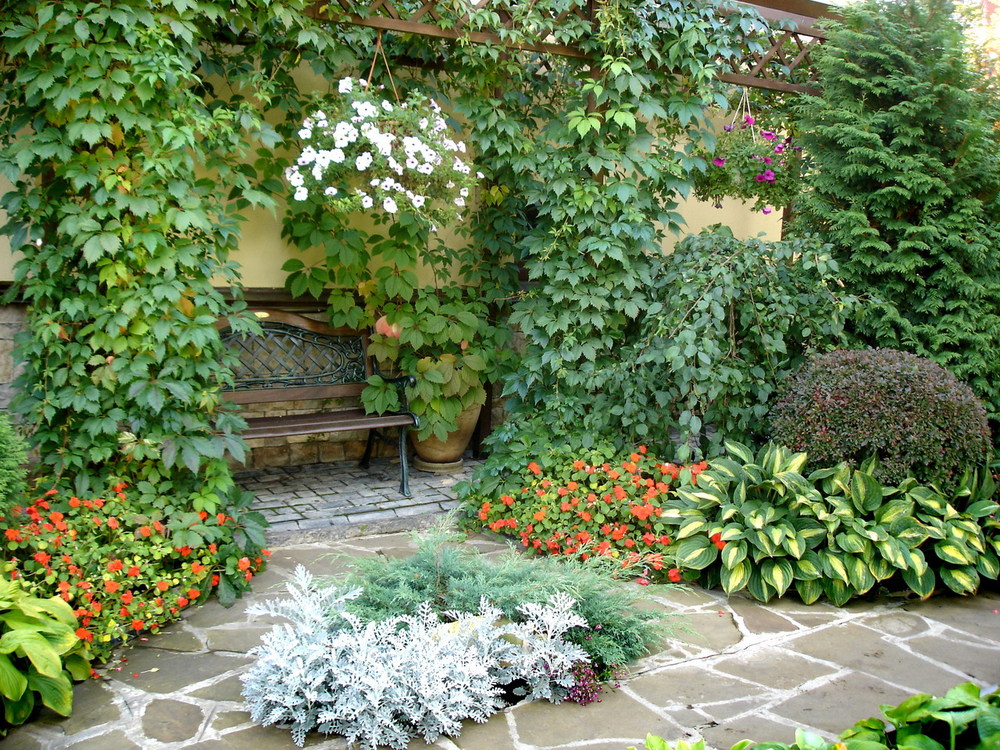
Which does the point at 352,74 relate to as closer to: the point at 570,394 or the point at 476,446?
the point at 570,394

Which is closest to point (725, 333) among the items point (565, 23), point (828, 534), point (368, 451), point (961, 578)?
point (828, 534)

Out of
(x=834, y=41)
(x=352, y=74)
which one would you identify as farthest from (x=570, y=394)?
(x=834, y=41)

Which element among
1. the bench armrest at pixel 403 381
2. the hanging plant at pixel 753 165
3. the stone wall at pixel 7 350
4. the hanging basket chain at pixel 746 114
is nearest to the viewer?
the stone wall at pixel 7 350

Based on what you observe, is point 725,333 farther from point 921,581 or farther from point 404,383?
point 404,383

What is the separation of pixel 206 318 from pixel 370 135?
1273 mm

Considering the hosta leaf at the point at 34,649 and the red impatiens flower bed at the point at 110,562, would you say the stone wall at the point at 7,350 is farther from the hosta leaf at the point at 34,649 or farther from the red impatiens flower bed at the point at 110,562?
the hosta leaf at the point at 34,649

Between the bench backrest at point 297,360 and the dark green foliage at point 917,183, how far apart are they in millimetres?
3070

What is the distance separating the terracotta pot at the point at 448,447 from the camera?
543 cm

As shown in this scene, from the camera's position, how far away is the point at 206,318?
3.49m

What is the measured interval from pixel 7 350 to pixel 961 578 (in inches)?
194

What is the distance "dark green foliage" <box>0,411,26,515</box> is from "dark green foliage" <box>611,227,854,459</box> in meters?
2.86

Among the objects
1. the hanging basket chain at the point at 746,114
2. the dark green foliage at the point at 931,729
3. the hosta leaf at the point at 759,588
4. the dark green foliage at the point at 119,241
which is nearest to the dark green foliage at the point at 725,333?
the hosta leaf at the point at 759,588

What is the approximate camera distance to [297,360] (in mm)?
5113

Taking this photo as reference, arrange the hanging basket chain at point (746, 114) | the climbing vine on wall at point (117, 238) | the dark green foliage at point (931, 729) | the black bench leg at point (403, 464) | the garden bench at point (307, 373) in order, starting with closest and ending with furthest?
the dark green foliage at point (931, 729), the climbing vine on wall at point (117, 238), the garden bench at point (307, 373), the black bench leg at point (403, 464), the hanging basket chain at point (746, 114)
